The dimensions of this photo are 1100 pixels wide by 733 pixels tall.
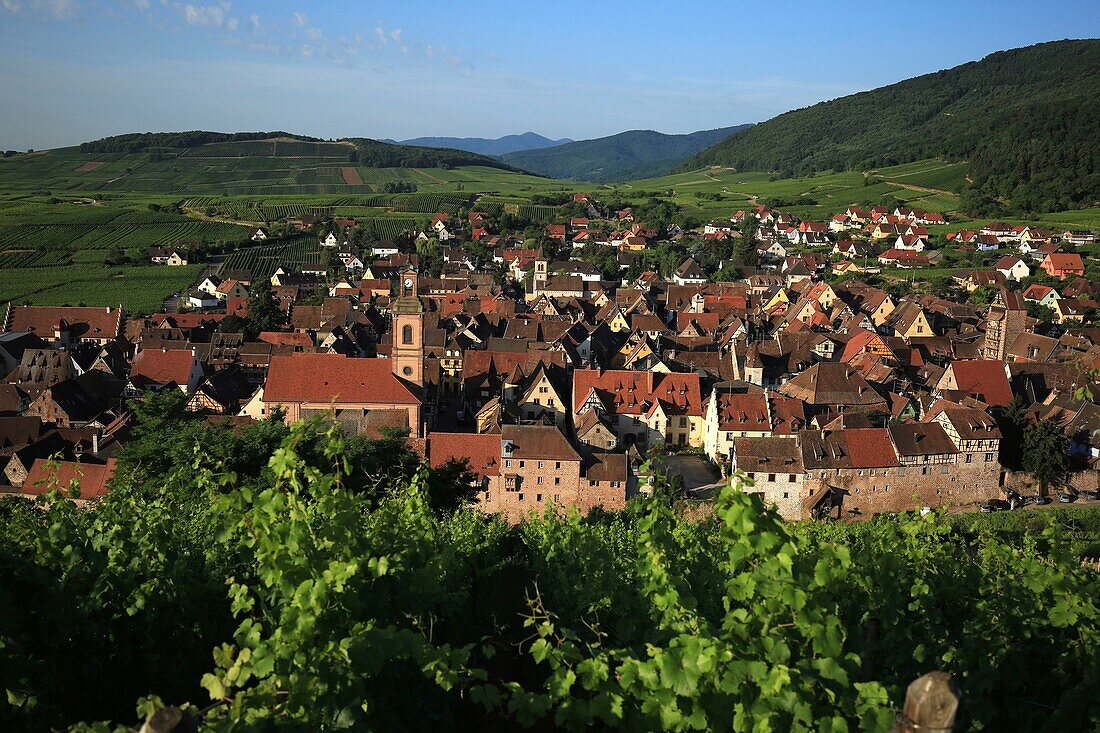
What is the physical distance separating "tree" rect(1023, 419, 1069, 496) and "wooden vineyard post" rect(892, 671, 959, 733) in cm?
3488

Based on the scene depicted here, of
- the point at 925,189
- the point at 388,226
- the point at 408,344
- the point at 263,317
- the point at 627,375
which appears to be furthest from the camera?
the point at 925,189

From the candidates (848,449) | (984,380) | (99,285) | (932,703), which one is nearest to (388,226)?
(99,285)

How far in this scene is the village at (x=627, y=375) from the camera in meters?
31.6

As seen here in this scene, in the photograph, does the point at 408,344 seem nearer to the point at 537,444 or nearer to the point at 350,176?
the point at 537,444

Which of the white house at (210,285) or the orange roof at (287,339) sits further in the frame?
the white house at (210,285)

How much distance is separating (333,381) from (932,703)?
33.8 m

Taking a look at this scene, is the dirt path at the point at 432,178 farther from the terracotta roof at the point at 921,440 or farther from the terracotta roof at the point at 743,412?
the terracotta roof at the point at 921,440

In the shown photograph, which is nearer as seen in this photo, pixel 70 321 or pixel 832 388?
pixel 832 388

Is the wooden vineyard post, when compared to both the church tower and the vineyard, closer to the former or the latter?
the church tower

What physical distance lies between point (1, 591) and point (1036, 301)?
7602 centimetres

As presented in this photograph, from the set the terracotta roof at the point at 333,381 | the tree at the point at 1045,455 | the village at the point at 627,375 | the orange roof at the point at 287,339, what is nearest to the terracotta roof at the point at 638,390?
the village at the point at 627,375

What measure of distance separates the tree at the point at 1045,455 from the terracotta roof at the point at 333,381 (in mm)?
24817

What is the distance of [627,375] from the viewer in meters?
40.6

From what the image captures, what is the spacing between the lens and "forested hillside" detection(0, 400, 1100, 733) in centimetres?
579
